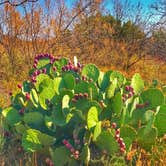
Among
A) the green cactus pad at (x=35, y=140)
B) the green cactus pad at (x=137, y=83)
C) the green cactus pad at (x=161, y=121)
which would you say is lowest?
the green cactus pad at (x=35, y=140)

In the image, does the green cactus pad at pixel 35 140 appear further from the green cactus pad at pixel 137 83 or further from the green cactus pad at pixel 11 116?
the green cactus pad at pixel 137 83

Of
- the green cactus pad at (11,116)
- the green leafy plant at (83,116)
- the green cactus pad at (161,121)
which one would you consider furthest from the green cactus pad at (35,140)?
the green cactus pad at (161,121)

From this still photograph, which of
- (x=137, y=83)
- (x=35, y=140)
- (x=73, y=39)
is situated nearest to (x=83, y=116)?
(x=35, y=140)

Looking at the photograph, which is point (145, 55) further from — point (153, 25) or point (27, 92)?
point (27, 92)

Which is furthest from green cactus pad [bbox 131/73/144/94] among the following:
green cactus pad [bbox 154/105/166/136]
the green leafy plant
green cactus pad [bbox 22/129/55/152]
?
green cactus pad [bbox 22/129/55/152]

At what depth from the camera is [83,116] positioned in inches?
153

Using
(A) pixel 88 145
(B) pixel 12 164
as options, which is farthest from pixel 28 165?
(A) pixel 88 145

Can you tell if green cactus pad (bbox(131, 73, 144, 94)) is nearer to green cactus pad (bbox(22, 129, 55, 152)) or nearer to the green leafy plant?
the green leafy plant

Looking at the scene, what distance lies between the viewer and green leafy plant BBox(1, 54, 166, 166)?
3.77 meters

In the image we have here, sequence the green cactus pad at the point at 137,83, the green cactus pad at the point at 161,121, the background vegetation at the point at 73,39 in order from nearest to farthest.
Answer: the green cactus pad at the point at 161,121, the green cactus pad at the point at 137,83, the background vegetation at the point at 73,39

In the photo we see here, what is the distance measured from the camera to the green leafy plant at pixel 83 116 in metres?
3.77

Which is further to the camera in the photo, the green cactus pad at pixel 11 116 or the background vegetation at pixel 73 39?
the background vegetation at pixel 73 39

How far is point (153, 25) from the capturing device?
52.9 ft

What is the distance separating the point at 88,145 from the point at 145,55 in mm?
13878
